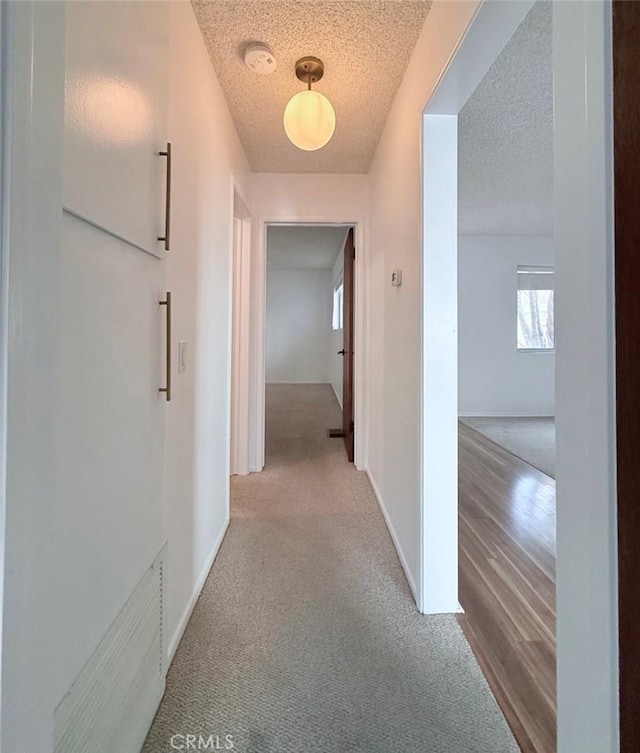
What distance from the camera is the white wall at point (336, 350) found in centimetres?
719

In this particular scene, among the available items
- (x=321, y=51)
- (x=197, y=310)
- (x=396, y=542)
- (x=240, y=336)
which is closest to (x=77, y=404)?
(x=197, y=310)

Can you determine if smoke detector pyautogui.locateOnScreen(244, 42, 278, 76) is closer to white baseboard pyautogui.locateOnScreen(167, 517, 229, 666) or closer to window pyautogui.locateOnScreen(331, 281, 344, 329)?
white baseboard pyautogui.locateOnScreen(167, 517, 229, 666)

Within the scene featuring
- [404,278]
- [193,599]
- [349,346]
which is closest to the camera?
[193,599]

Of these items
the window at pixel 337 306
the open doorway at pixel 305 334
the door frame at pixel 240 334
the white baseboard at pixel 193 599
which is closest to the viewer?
the white baseboard at pixel 193 599

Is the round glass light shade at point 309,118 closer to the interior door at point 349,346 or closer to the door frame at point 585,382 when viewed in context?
the door frame at point 585,382

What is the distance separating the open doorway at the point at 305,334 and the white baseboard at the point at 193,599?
2002mm

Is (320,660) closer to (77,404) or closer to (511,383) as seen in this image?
(77,404)

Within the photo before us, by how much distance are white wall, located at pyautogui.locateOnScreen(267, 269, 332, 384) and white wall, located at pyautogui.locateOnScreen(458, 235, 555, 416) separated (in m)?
4.00

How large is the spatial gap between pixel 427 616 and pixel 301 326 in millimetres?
7888

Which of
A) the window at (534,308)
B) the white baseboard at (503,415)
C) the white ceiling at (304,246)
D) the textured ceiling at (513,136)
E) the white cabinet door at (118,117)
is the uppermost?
the white ceiling at (304,246)

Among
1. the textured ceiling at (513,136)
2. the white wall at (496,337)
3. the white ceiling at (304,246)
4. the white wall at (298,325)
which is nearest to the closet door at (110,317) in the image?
the textured ceiling at (513,136)

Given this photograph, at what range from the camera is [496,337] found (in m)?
5.53

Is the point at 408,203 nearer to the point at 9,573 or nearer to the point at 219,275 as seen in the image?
the point at 219,275

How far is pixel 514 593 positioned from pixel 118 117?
2218 millimetres
